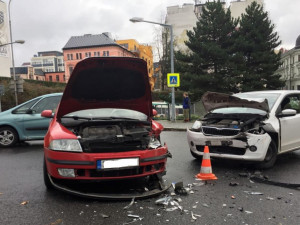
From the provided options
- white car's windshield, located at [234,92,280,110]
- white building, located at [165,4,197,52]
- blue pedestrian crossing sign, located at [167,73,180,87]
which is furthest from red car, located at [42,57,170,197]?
white building, located at [165,4,197,52]

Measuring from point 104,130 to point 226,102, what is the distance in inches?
119

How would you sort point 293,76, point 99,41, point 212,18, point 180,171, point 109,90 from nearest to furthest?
point 109,90, point 180,171, point 212,18, point 293,76, point 99,41

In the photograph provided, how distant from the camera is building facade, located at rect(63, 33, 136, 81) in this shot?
7612 cm

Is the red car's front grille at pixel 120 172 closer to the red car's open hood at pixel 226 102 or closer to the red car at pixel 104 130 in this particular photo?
the red car at pixel 104 130

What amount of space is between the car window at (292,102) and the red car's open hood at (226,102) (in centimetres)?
91

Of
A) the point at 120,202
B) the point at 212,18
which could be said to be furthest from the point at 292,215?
the point at 212,18

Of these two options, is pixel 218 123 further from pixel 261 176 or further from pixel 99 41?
pixel 99 41

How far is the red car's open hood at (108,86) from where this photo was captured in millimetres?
4363

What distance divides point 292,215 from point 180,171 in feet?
7.67

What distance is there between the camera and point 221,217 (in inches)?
130

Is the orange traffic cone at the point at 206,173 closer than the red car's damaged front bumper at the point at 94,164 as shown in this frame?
No

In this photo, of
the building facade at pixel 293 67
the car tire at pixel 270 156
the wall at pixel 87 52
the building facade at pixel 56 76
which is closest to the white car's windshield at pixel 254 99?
the car tire at pixel 270 156

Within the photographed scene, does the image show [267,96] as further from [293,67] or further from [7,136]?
[293,67]

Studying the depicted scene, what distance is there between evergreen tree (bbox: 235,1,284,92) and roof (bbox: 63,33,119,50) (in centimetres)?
5128
